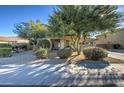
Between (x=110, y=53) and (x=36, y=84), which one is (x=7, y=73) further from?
(x=110, y=53)

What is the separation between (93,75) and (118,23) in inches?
64.3

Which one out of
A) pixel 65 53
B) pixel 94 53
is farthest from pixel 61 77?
pixel 65 53

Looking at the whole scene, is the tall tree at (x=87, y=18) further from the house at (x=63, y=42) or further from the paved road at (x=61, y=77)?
the paved road at (x=61, y=77)

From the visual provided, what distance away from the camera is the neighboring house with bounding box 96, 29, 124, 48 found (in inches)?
191

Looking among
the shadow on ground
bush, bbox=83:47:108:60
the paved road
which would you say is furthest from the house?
the paved road

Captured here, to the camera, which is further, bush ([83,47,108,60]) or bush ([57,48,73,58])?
bush ([57,48,73,58])

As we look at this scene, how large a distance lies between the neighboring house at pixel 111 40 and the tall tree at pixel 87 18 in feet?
1.12

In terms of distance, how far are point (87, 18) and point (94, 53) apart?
1.13 meters

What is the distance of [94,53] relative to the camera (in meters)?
5.87

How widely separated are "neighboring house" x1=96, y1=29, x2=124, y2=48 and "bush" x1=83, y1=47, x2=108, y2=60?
0.36 m

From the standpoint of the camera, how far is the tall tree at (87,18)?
5086mm

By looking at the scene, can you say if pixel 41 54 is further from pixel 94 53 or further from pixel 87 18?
pixel 87 18

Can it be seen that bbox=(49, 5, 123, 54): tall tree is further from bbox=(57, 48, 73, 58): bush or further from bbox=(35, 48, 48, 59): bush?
bbox=(35, 48, 48, 59): bush

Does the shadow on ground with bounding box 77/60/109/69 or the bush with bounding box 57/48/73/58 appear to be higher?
the bush with bounding box 57/48/73/58
